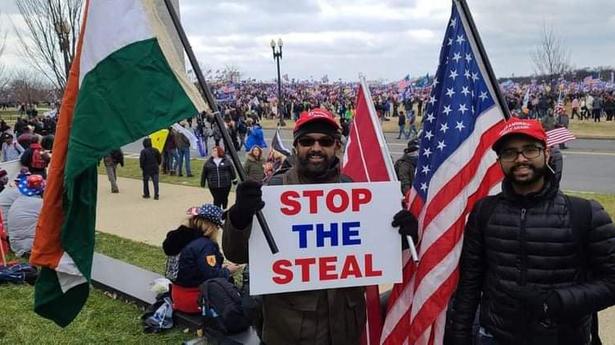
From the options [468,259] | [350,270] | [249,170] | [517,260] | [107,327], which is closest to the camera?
[517,260]

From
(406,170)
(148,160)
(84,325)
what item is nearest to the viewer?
(84,325)

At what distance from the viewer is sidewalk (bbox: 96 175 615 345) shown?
1070 cm

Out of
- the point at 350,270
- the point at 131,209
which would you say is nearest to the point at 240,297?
the point at 350,270

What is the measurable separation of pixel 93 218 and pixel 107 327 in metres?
3.36

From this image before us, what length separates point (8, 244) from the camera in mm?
9039

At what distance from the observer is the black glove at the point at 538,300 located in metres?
2.56

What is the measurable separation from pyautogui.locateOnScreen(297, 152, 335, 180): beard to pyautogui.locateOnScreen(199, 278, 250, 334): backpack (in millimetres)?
2260

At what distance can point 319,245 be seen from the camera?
318 centimetres

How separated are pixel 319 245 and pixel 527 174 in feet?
3.91

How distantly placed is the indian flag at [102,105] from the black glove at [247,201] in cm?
58

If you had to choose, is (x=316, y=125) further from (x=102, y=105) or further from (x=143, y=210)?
(x=143, y=210)

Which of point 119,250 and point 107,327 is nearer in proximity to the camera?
point 107,327

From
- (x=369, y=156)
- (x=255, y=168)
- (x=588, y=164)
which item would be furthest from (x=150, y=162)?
(x=588, y=164)

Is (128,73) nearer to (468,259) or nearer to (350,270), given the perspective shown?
(350,270)
